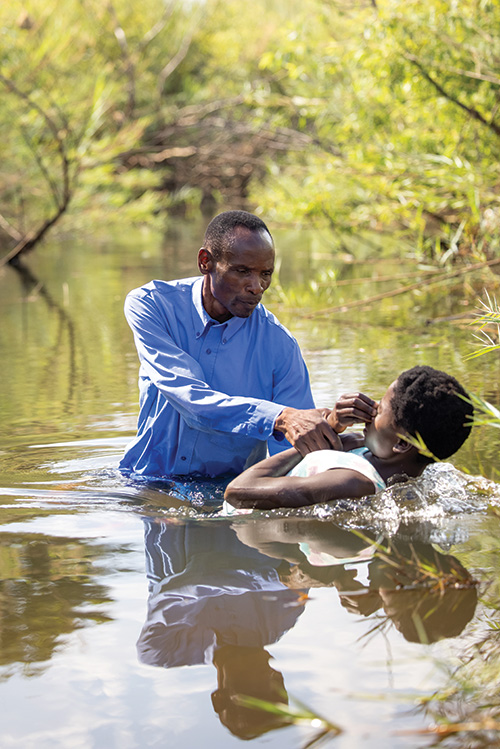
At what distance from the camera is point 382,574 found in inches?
116

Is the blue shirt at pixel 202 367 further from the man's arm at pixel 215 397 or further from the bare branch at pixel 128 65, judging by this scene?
the bare branch at pixel 128 65

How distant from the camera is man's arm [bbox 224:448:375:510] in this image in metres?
3.23

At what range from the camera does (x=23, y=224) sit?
1446cm

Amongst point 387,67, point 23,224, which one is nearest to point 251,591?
point 387,67

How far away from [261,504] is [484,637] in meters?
1.11

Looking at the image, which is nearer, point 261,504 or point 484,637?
point 484,637

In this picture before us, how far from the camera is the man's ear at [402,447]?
3342 millimetres

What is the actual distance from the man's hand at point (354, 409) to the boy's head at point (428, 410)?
6 centimetres

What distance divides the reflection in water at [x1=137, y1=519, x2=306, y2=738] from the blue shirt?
553 mm

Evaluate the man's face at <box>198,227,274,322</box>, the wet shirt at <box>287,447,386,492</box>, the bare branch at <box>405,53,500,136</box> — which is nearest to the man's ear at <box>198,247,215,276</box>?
the man's face at <box>198,227,274,322</box>

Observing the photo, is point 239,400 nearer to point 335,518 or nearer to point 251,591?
point 335,518

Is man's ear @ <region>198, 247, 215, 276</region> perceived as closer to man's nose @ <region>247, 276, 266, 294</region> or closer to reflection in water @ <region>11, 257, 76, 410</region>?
man's nose @ <region>247, 276, 266, 294</region>

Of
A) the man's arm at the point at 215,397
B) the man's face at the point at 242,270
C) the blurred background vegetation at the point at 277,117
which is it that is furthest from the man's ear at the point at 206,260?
the blurred background vegetation at the point at 277,117

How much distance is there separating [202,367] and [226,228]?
2.04ft
